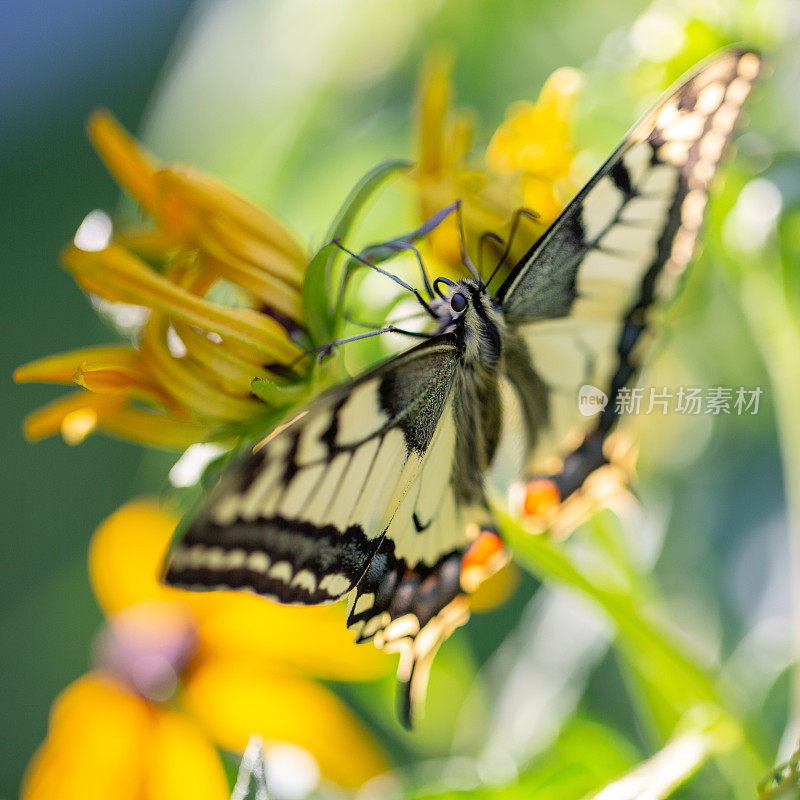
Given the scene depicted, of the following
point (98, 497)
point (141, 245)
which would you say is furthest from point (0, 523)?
point (141, 245)

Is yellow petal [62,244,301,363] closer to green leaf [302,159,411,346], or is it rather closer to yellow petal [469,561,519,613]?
green leaf [302,159,411,346]

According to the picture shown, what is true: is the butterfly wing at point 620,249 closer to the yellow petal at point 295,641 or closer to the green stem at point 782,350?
the green stem at point 782,350

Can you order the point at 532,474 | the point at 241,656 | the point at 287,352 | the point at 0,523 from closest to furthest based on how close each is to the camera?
the point at 287,352 < the point at 532,474 < the point at 241,656 < the point at 0,523

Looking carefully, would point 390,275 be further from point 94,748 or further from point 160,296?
point 94,748

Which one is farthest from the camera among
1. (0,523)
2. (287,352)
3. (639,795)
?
(0,523)

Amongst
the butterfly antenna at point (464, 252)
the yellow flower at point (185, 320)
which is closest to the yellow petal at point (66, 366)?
the yellow flower at point (185, 320)

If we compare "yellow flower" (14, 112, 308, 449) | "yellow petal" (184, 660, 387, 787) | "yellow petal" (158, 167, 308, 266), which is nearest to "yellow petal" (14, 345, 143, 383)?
"yellow flower" (14, 112, 308, 449)

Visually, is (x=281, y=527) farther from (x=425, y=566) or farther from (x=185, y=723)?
(x=185, y=723)
